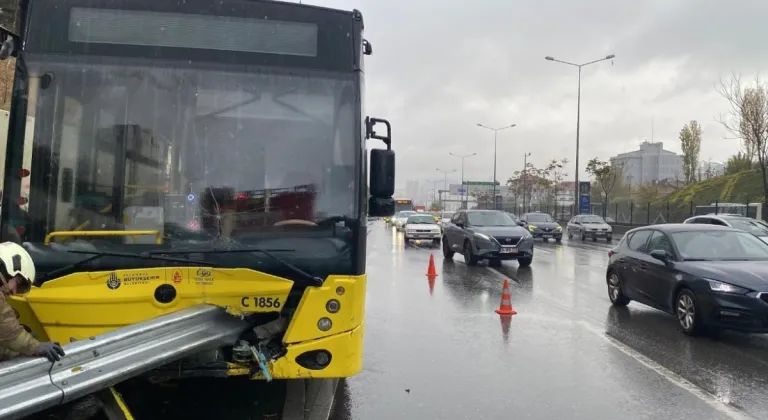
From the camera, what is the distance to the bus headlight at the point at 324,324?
4414 mm

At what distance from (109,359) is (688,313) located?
7438mm

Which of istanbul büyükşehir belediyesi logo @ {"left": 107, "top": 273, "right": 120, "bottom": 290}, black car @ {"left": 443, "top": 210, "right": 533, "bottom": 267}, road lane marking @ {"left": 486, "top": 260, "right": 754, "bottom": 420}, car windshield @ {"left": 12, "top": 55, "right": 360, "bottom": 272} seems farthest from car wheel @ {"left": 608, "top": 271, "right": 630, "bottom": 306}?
istanbul büyükşehir belediyesi logo @ {"left": 107, "top": 273, "right": 120, "bottom": 290}

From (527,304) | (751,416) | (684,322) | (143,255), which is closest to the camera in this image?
(143,255)

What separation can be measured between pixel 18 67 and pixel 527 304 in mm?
8768

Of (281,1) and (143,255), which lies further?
(281,1)

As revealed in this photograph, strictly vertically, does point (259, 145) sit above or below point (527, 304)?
above

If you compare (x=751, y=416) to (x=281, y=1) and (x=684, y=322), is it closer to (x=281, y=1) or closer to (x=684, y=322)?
(x=684, y=322)

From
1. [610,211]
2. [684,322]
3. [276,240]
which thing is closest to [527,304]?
[684,322]

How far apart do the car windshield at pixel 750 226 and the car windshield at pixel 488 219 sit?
6866 millimetres

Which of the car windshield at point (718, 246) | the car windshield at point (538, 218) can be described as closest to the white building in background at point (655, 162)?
the car windshield at point (538, 218)

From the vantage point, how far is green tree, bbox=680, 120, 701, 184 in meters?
61.5

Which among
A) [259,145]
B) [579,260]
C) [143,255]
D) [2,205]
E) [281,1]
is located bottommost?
[579,260]

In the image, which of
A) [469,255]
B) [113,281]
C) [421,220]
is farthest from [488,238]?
[113,281]

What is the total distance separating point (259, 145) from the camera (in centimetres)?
460
